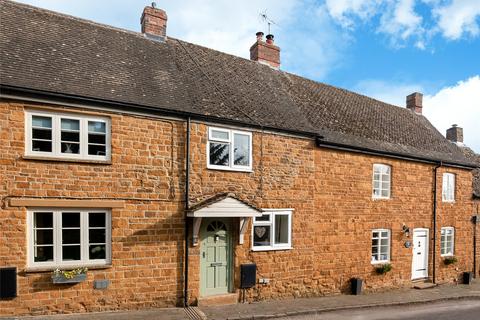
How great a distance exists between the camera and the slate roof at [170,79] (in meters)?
9.32

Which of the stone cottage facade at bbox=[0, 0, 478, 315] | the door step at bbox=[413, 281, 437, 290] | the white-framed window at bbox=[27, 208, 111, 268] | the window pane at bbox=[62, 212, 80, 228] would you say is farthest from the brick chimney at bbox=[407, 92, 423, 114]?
the window pane at bbox=[62, 212, 80, 228]

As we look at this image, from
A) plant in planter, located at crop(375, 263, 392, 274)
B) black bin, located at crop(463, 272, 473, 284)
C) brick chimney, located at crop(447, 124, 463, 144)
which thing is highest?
brick chimney, located at crop(447, 124, 463, 144)

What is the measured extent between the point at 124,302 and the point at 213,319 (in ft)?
7.79

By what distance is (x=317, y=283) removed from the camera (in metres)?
12.2

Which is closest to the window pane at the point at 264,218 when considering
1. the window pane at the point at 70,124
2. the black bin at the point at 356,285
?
the black bin at the point at 356,285

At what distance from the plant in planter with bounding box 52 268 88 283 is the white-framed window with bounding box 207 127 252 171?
171 inches

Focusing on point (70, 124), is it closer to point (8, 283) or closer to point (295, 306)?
point (8, 283)

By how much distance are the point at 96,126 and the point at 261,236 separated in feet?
19.5

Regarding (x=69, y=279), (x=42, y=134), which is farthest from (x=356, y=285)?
(x=42, y=134)

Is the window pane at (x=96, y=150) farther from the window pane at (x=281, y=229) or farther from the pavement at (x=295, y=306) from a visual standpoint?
the window pane at (x=281, y=229)

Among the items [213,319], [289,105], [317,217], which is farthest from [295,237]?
[289,105]

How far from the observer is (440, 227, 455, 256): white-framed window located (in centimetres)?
1661

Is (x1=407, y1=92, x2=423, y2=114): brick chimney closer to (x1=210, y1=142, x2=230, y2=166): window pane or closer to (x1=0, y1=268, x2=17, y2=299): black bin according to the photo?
(x1=210, y1=142, x2=230, y2=166): window pane

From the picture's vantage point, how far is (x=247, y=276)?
10633 millimetres
